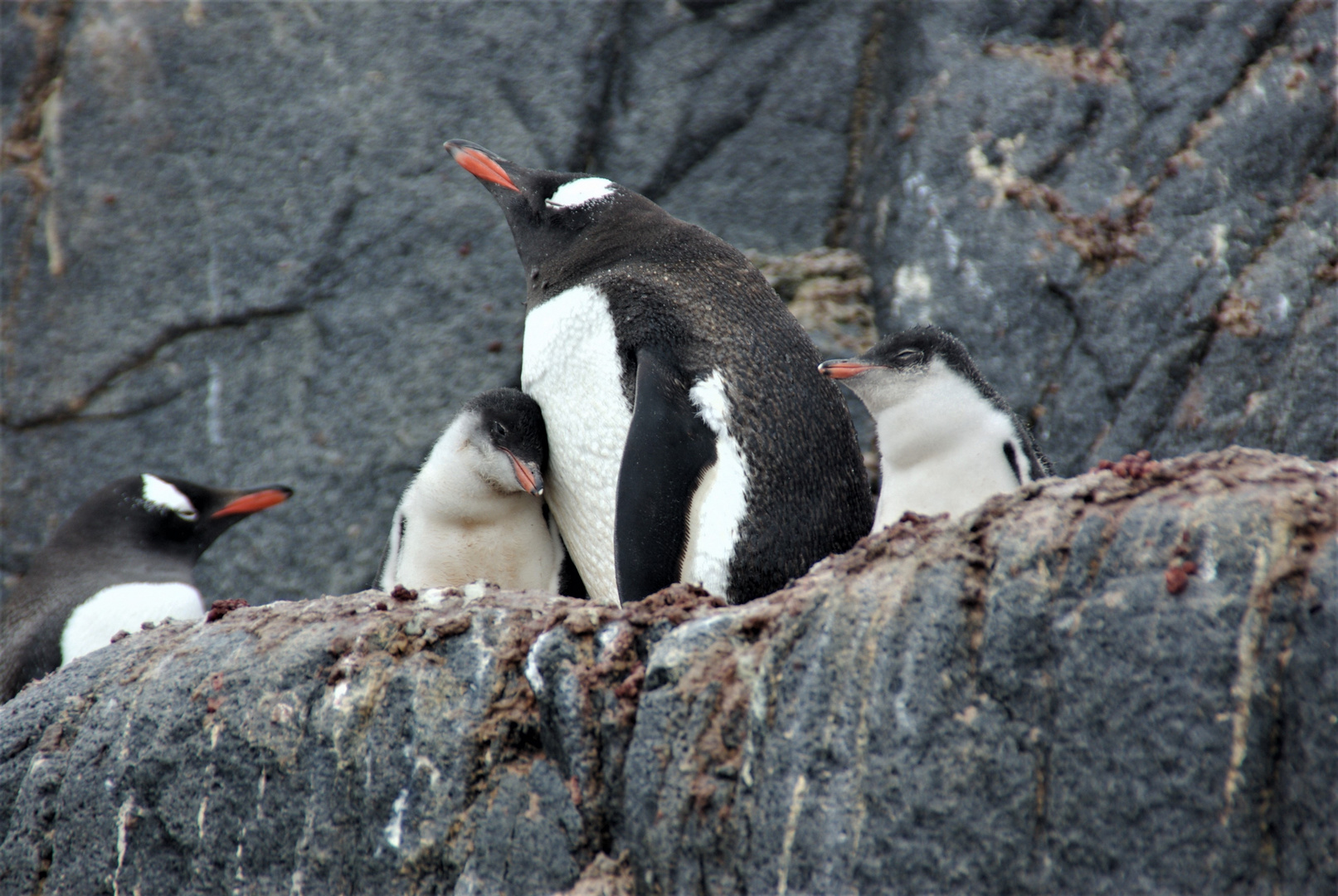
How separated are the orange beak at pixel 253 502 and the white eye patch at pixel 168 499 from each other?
6cm

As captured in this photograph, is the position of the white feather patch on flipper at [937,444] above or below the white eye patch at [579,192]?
below

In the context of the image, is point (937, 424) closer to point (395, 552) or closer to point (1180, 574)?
point (1180, 574)

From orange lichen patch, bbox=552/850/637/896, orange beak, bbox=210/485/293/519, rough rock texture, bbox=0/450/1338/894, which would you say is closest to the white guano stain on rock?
rough rock texture, bbox=0/450/1338/894

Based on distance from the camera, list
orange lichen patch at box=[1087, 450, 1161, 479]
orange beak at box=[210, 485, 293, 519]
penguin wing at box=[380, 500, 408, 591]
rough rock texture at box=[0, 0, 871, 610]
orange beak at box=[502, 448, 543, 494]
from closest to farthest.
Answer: orange lichen patch at box=[1087, 450, 1161, 479] → orange beak at box=[502, 448, 543, 494] → penguin wing at box=[380, 500, 408, 591] → orange beak at box=[210, 485, 293, 519] → rough rock texture at box=[0, 0, 871, 610]

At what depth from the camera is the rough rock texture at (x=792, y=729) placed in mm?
1080

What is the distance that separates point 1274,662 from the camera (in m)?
1.07

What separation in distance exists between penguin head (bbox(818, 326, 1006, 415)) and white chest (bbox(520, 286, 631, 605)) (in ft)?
1.42

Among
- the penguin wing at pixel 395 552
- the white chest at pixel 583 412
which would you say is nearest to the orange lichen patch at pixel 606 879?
the white chest at pixel 583 412

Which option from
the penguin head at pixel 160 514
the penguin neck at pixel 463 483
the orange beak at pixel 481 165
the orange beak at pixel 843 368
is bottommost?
the penguin head at pixel 160 514

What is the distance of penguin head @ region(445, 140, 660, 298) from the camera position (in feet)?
8.00

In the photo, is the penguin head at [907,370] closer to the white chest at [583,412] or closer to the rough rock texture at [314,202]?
the white chest at [583,412]

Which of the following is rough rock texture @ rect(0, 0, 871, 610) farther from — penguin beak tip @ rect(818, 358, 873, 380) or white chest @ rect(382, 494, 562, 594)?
penguin beak tip @ rect(818, 358, 873, 380)

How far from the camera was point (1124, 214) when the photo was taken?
322cm

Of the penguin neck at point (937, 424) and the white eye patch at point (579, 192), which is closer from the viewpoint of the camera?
the penguin neck at point (937, 424)
